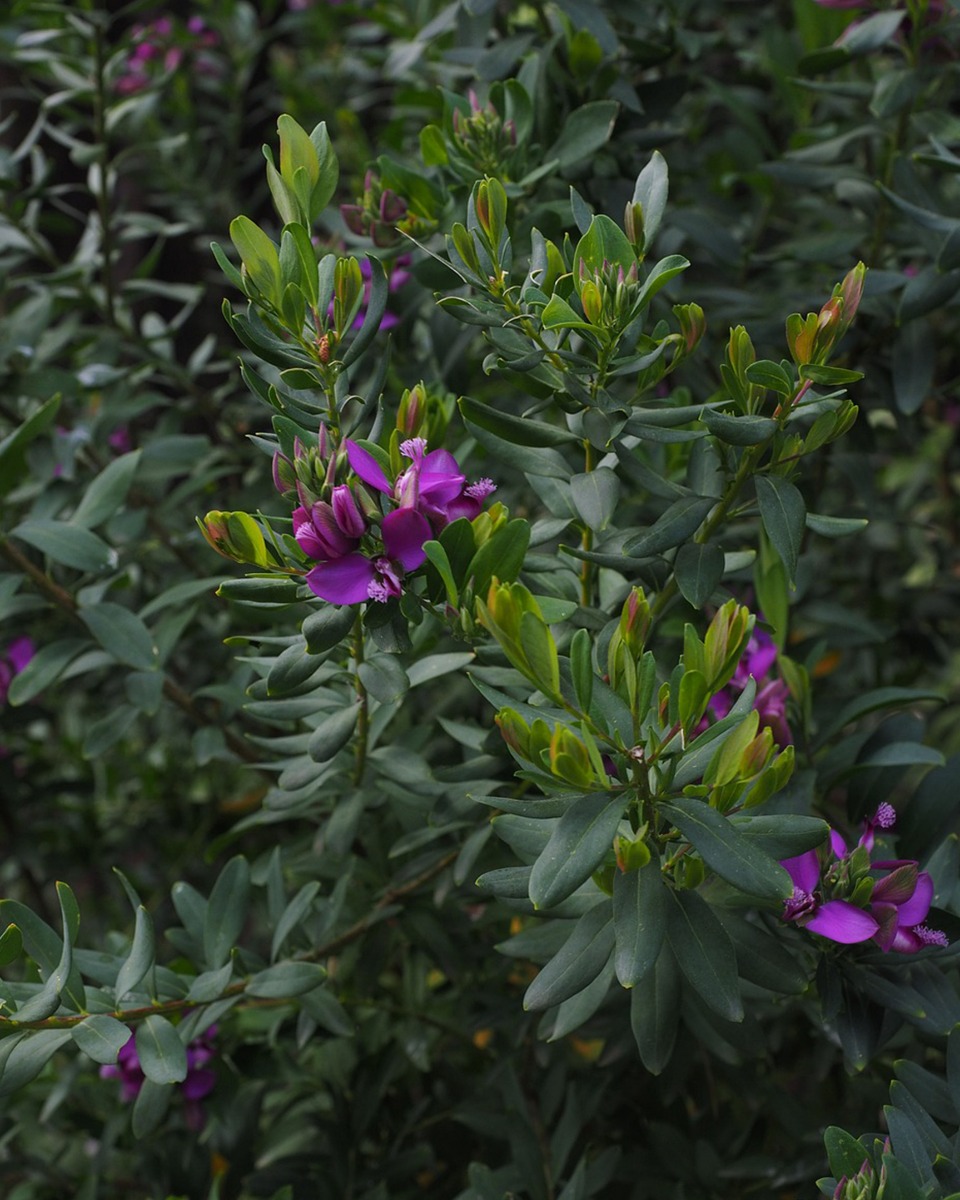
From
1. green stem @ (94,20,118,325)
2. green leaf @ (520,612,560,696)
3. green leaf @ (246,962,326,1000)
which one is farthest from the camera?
green stem @ (94,20,118,325)

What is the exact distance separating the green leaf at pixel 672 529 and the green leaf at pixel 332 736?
26 cm

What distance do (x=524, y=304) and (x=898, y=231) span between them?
79 cm

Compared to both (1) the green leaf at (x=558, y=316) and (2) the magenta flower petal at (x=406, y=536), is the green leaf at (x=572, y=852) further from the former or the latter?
(1) the green leaf at (x=558, y=316)

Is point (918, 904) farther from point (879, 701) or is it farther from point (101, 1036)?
point (101, 1036)

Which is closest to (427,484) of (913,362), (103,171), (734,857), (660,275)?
(660,275)

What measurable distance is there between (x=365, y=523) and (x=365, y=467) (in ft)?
0.12

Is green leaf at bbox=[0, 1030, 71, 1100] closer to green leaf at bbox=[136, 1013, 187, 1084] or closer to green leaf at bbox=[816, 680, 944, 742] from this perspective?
green leaf at bbox=[136, 1013, 187, 1084]

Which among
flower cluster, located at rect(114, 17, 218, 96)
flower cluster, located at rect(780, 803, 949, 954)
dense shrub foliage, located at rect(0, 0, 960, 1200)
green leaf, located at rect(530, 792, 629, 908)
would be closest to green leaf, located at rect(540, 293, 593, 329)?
dense shrub foliage, located at rect(0, 0, 960, 1200)

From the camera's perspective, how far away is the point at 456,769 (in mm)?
1017

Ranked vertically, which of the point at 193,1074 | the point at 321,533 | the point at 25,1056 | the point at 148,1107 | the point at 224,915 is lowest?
the point at 193,1074

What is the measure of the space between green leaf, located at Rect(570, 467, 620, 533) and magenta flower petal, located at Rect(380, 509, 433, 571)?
0.13 m

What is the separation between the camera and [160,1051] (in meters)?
0.94

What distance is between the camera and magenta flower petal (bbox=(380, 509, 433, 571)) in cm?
80

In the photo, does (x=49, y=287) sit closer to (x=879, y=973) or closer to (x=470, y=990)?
(x=470, y=990)
